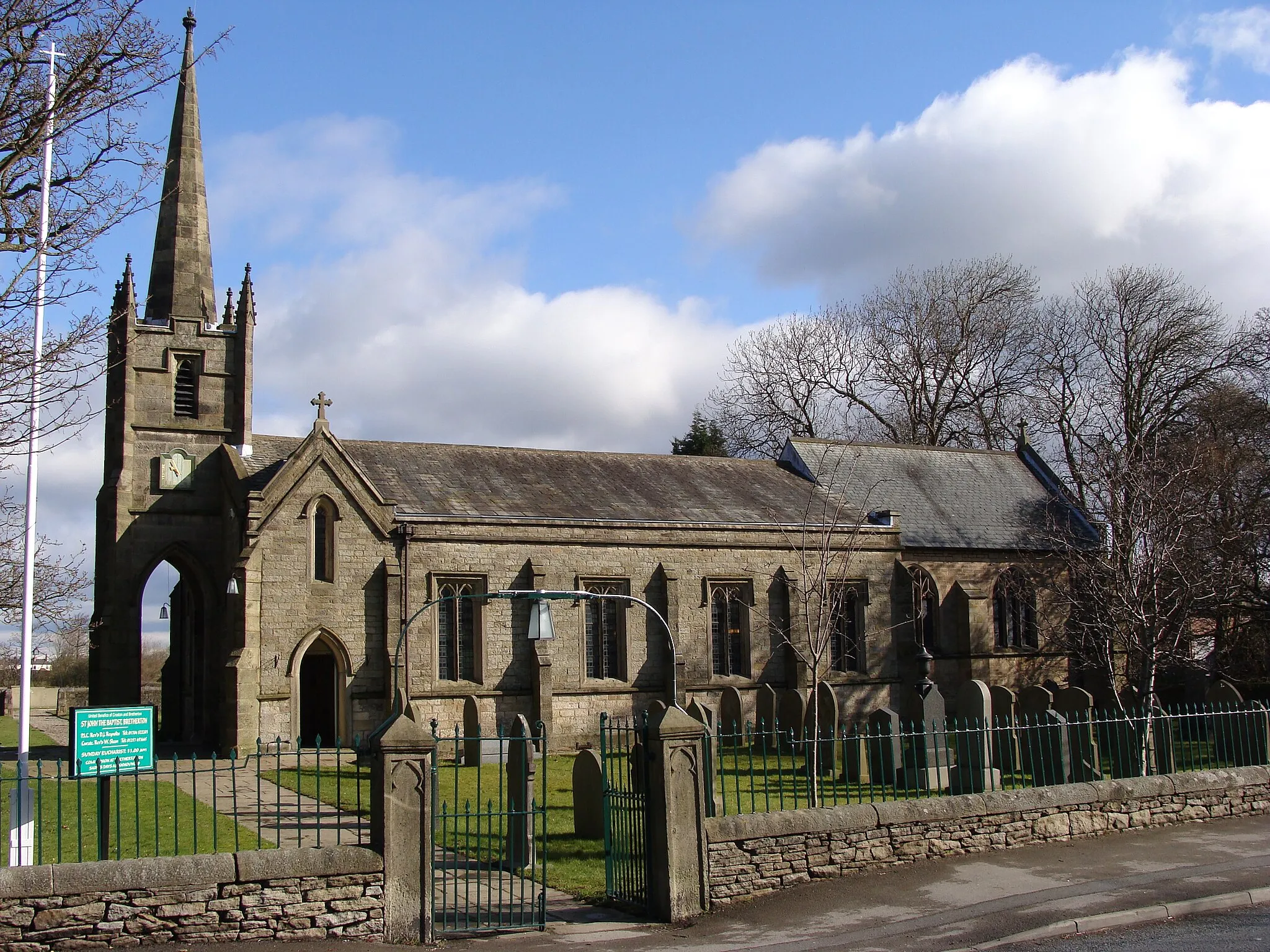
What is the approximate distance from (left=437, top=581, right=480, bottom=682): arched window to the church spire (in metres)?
10.0

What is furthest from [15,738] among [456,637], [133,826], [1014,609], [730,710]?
[1014,609]

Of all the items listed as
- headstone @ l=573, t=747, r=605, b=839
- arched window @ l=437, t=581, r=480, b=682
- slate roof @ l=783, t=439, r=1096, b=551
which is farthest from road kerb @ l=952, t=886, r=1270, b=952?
slate roof @ l=783, t=439, r=1096, b=551

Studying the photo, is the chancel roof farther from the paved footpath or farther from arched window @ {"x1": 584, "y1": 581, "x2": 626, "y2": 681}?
the paved footpath

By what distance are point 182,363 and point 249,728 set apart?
1031 centimetres

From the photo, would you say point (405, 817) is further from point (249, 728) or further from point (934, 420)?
point (934, 420)

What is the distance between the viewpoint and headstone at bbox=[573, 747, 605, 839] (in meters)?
14.8

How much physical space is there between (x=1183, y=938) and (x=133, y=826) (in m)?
12.4

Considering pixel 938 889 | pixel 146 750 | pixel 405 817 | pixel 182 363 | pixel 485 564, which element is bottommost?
pixel 938 889

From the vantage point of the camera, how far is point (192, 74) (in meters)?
31.5

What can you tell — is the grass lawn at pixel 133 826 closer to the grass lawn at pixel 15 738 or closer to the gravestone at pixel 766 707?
the grass lawn at pixel 15 738

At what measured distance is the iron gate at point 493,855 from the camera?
1027 cm

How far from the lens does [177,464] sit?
2827 cm

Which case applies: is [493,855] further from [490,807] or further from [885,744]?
[885,744]

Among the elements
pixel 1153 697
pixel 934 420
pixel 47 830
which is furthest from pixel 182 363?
pixel 934 420
